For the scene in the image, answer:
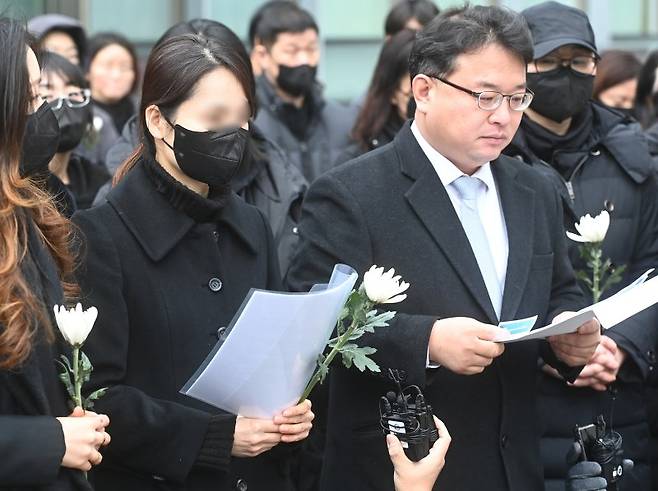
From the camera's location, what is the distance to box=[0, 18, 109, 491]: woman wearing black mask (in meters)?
2.88

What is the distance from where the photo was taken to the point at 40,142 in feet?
11.7

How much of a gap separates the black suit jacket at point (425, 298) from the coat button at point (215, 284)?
28cm

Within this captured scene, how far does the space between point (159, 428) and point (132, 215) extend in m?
0.62

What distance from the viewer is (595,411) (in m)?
4.79

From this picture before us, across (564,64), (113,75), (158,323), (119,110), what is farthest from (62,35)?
(158,323)

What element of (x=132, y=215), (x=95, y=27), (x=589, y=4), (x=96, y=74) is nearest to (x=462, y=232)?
(x=132, y=215)

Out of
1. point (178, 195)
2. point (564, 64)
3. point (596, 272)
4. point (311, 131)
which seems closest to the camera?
point (178, 195)

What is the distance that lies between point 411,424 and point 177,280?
33.0 inches

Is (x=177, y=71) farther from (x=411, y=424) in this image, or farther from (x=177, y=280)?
(x=411, y=424)

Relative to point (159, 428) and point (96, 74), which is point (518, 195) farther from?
point (96, 74)

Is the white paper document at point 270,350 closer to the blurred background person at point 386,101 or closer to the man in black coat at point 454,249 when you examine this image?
the man in black coat at point 454,249

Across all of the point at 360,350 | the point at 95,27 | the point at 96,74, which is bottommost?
the point at 95,27

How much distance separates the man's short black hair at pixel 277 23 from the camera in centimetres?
749

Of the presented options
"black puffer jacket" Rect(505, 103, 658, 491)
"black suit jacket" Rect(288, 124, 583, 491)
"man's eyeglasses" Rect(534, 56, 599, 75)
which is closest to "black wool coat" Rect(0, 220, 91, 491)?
"black suit jacket" Rect(288, 124, 583, 491)
